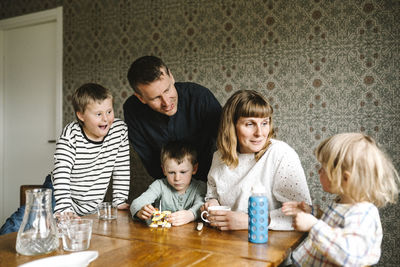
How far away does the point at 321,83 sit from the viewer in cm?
249

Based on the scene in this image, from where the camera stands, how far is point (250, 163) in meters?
1.69

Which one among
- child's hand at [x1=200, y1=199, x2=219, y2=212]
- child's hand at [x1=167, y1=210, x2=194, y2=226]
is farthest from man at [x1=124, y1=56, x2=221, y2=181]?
child's hand at [x1=167, y1=210, x2=194, y2=226]

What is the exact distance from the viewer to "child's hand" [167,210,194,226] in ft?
4.99

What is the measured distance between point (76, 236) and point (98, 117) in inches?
36.9

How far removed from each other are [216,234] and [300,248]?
0.32 metres

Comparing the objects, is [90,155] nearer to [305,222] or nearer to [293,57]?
[305,222]

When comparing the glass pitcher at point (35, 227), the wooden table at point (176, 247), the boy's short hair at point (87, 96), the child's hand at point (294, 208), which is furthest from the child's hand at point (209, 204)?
the boy's short hair at point (87, 96)

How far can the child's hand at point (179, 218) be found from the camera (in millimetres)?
1520

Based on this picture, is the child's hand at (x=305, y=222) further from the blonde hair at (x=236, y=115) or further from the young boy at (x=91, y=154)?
the young boy at (x=91, y=154)

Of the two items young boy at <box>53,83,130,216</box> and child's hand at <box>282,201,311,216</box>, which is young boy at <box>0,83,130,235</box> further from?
child's hand at <box>282,201,311,216</box>

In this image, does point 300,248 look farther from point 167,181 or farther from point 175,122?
point 175,122

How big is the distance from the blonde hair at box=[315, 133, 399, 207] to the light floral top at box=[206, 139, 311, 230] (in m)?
0.30

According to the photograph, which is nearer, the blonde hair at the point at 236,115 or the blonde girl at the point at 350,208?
the blonde girl at the point at 350,208

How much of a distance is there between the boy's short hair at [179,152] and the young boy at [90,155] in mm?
357
